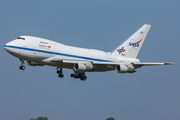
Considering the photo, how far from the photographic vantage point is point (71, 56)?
177ft

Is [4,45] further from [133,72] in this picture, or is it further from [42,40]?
[133,72]

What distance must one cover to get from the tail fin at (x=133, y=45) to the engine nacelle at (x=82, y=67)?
10426 mm

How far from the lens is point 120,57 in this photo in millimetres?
62219

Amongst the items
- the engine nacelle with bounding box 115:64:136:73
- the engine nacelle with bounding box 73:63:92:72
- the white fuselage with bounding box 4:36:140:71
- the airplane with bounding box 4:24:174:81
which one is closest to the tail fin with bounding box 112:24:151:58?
the airplane with bounding box 4:24:174:81

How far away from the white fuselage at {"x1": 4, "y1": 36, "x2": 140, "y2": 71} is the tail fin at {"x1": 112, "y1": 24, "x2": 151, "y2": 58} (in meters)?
6.66

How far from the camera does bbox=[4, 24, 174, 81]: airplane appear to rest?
49.4 meters

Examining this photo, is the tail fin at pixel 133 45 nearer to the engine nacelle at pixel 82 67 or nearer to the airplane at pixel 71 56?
the airplane at pixel 71 56

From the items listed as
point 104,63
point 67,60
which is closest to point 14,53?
point 67,60

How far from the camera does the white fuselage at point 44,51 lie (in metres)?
48.8

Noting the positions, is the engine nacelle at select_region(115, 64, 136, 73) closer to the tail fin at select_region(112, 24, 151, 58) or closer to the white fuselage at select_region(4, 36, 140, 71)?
the white fuselage at select_region(4, 36, 140, 71)

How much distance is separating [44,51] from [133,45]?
21.0 m

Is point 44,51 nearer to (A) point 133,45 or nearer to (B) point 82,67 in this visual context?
(B) point 82,67

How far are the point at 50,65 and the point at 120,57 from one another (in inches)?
610

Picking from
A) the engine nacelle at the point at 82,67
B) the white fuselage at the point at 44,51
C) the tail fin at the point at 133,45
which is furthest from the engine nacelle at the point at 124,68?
the tail fin at the point at 133,45
